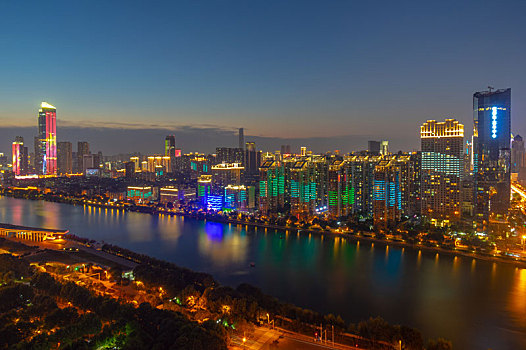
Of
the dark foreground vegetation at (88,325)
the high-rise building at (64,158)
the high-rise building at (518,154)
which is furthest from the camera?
the high-rise building at (64,158)

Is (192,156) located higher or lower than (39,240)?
higher

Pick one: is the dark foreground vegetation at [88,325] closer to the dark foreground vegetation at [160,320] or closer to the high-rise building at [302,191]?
the dark foreground vegetation at [160,320]

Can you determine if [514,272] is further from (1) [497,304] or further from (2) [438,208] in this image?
(2) [438,208]

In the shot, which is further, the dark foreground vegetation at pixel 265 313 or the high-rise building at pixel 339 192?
the high-rise building at pixel 339 192

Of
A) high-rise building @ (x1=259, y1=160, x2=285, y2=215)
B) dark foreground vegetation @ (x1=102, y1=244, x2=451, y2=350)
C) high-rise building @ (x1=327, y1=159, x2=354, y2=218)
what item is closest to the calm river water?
dark foreground vegetation @ (x1=102, y1=244, x2=451, y2=350)

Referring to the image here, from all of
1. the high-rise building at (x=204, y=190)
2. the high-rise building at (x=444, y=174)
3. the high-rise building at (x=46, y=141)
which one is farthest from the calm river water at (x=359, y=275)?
the high-rise building at (x=46, y=141)

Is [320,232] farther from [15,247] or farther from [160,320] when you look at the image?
[15,247]

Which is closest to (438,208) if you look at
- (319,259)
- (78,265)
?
Answer: (319,259)
